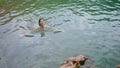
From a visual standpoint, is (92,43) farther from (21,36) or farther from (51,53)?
(21,36)

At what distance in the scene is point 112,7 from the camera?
22609 millimetres

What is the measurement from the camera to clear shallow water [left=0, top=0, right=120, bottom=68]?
47.0 feet

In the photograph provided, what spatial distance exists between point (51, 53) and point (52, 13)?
801 centimetres

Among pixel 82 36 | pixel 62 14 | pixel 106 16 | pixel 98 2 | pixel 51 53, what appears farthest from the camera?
pixel 98 2

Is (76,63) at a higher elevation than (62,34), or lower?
higher

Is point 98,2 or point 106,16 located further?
point 98,2

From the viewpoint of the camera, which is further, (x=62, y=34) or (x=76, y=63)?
(x=62, y=34)

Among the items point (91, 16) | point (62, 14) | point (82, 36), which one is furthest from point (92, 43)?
point (62, 14)

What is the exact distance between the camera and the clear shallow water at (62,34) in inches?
564

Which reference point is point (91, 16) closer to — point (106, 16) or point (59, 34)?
point (106, 16)

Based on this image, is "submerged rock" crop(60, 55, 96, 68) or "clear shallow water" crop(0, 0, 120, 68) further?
"clear shallow water" crop(0, 0, 120, 68)

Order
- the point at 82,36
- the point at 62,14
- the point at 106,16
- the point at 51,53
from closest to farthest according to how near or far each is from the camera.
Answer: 1. the point at 51,53
2. the point at 82,36
3. the point at 106,16
4. the point at 62,14

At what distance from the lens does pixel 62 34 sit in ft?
58.2

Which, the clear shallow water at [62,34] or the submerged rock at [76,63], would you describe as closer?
the submerged rock at [76,63]
